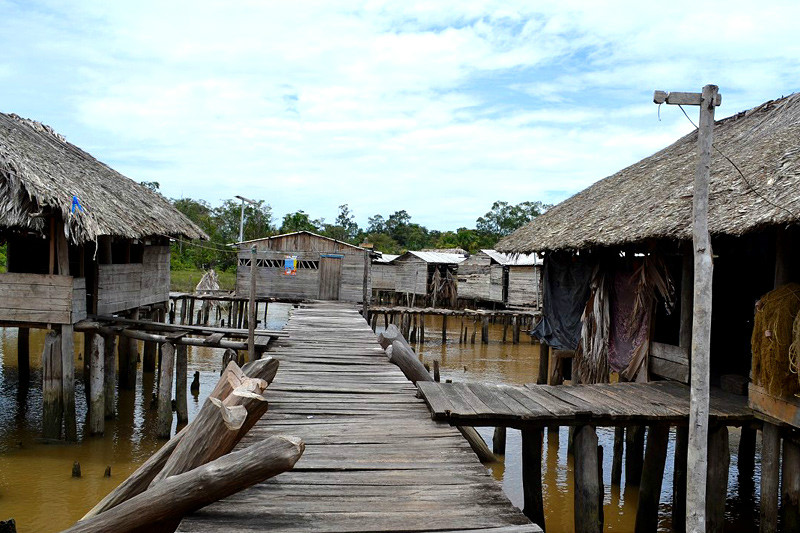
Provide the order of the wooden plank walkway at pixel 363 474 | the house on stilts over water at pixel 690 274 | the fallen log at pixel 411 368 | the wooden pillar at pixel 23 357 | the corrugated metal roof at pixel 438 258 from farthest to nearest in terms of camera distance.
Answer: the corrugated metal roof at pixel 438 258 → the wooden pillar at pixel 23 357 → the fallen log at pixel 411 368 → the house on stilts over water at pixel 690 274 → the wooden plank walkway at pixel 363 474

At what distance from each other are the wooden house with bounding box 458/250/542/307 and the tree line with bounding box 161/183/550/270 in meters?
13.2

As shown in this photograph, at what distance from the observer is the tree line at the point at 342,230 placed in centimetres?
4038

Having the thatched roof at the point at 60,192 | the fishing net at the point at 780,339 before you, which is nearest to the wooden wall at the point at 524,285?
the thatched roof at the point at 60,192

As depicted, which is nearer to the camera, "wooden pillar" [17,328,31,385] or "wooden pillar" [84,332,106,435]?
"wooden pillar" [84,332,106,435]

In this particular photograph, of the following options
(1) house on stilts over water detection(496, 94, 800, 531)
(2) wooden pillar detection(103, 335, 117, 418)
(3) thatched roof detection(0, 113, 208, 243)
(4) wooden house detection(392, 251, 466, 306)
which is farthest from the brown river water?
(4) wooden house detection(392, 251, 466, 306)

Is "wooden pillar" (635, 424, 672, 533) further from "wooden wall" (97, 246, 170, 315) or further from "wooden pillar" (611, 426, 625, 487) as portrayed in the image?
"wooden wall" (97, 246, 170, 315)

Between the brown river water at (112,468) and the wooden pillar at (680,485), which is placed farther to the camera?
the brown river water at (112,468)

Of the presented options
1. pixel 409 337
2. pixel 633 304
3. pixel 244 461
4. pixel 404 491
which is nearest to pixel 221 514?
pixel 244 461

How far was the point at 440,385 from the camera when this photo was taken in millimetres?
7277

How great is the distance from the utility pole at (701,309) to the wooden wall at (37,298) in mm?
9363

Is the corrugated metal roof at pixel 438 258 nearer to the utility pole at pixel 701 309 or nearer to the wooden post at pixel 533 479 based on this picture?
the wooden post at pixel 533 479

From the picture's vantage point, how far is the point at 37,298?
34.2 feet

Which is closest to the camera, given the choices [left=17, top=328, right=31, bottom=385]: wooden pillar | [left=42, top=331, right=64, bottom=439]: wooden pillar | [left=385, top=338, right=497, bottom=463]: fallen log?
Result: [left=385, top=338, right=497, bottom=463]: fallen log

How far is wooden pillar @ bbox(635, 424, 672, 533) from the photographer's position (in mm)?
7129
